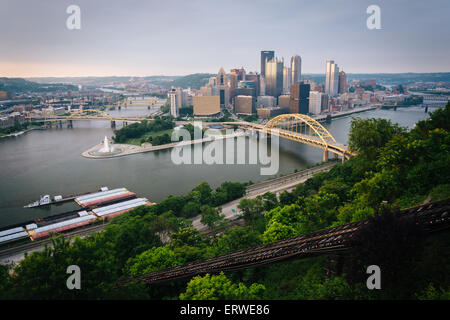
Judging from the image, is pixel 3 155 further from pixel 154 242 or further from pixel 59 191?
pixel 154 242

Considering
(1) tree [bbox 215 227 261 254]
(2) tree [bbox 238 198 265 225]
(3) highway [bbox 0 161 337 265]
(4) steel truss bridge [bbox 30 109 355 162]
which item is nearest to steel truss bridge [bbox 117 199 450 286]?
(1) tree [bbox 215 227 261 254]

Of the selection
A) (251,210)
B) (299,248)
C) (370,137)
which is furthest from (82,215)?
(370,137)

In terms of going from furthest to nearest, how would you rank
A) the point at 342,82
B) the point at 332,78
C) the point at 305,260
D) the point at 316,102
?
the point at 342,82, the point at 332,78, the point at 316,102, the point at 305,260

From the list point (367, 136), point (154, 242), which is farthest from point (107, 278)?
point (367, 136)

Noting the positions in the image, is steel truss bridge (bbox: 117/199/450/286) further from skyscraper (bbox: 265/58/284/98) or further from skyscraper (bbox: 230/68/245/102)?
skyscraper (bbox: 265/58/284/98)

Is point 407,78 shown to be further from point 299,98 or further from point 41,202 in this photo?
point 41,202

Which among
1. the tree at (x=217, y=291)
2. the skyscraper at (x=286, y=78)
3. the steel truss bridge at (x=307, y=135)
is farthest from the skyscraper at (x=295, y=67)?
the tree at (x=217, y=291)

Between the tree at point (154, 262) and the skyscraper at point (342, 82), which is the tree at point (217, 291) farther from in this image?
the skyscraper at point (342, 82)
